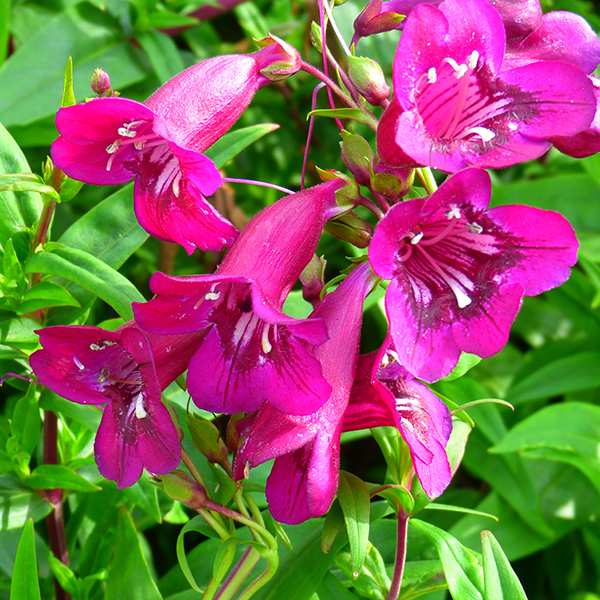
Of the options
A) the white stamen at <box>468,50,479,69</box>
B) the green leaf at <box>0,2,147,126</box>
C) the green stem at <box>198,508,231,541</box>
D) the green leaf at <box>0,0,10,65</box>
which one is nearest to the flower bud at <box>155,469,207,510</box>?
the green stem at <box>198,508,231,541</box>

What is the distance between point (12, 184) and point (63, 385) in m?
0.20

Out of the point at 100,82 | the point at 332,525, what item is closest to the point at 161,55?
the point at 100,82

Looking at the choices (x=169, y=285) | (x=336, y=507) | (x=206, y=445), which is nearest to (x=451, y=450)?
(x=336, y=507)

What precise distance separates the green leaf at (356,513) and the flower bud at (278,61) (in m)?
0.40

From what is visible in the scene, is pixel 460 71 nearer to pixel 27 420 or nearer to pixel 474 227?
pixel 474 227

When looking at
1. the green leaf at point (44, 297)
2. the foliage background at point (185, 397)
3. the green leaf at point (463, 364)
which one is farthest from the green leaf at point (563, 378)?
the green leaf at point (44, 297)

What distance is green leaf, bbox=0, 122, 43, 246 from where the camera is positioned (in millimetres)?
773

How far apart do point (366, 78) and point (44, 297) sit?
1.31 ft

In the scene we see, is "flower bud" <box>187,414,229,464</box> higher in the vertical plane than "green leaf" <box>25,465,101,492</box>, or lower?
higher

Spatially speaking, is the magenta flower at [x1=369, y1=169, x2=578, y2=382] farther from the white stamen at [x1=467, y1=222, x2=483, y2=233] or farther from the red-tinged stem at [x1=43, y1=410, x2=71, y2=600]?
the red-tinged stem at [x1=43, y1=410, x2=71, y2=600]

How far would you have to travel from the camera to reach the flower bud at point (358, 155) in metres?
0.62

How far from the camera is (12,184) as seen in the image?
25.3 inches

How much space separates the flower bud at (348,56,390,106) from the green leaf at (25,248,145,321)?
291 mm

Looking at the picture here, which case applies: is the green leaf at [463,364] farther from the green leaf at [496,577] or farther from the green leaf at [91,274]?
the green leaf at [91,274]
